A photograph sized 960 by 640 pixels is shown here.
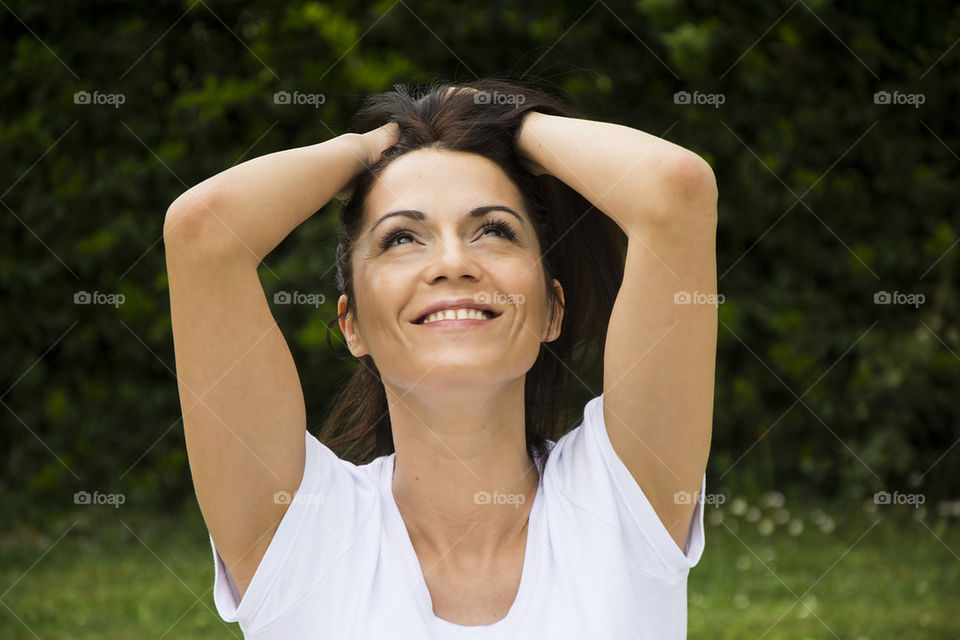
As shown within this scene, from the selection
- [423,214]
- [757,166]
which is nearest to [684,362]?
[423,214]

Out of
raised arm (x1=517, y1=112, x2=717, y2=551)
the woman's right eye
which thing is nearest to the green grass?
raised arm (x1=517, y1=112, x2=717, y2=551)

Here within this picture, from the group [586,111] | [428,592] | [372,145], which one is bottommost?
[428,592]

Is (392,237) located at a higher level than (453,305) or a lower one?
higher

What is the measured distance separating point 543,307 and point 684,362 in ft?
1.12

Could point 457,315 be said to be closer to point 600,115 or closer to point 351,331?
point 351,331

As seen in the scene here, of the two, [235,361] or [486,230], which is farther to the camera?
[486,230]

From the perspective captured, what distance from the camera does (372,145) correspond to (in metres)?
2.23

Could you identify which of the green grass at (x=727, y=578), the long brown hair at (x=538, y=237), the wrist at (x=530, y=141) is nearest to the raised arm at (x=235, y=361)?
the long brown hair at (x=538, y=237)

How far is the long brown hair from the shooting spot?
2244 mm

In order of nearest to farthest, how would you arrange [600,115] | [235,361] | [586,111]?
[235,361], [586,111], [600,115]

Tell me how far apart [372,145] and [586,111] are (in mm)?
2608

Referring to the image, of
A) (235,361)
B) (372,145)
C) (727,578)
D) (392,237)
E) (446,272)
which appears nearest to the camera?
(235,361)

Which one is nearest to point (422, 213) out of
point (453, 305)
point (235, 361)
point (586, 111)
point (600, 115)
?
point (453, 305)

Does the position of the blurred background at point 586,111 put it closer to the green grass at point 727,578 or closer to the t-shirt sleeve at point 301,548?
the green grass at point 727,578
